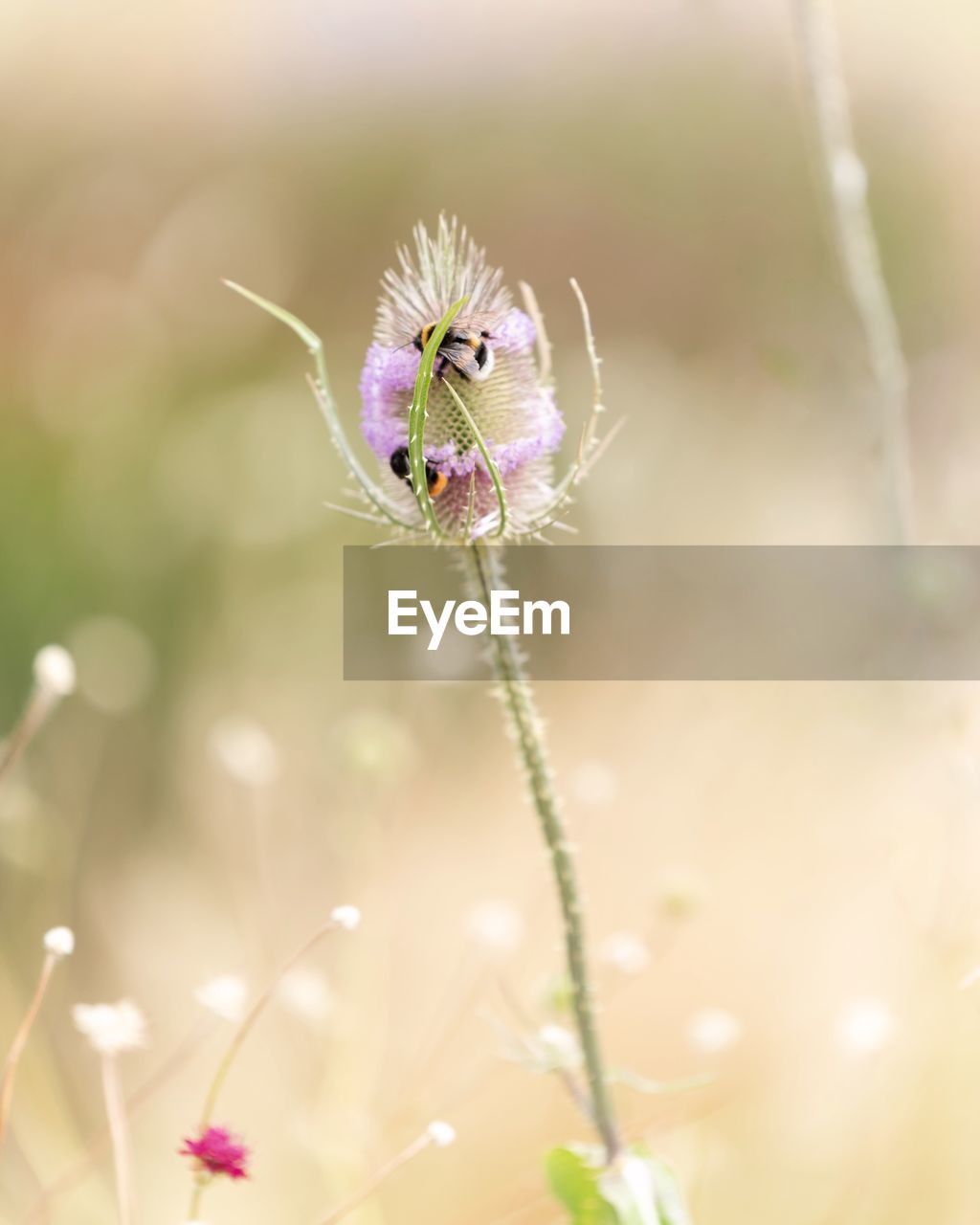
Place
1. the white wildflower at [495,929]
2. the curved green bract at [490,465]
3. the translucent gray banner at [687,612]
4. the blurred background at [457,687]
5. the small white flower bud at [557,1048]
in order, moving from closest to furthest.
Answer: the curved green bract at [490,465] < the small white flower bud at [557,1048] < the white wildflower at [495,929] < the blurred background at [457,687] < the translucent gray banner at [687,612]

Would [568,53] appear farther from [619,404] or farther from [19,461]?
[19,461]

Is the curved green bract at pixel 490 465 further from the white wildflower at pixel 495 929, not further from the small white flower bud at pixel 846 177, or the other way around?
the small white flower bud at pixel 846 177

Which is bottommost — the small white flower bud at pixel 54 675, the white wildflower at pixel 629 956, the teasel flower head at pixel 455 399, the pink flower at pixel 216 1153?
the pink flower at pixel 216 1153

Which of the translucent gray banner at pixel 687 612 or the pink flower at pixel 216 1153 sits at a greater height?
the translucent gray banner at pixel 687 612

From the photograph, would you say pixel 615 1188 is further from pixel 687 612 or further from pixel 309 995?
pixel 687 612

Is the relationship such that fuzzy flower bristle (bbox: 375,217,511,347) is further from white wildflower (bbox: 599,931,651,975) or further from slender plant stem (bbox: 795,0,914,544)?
slender plant stem (bbox: 795,0,914,544)

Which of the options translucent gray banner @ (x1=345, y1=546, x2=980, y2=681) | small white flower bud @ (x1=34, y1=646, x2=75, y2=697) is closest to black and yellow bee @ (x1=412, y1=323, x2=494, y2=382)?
small white flower bud @ (x1=34, y1=646, x2=75, y2=697)

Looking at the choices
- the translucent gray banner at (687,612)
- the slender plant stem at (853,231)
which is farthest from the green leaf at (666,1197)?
→ the translucent gray banner at (687,612)

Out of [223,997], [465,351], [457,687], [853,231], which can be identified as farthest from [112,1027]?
[457,687]
